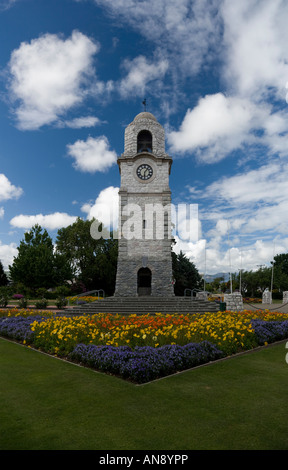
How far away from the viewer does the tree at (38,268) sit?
40.9 metres

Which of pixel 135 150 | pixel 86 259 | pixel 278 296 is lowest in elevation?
pixel 278 296

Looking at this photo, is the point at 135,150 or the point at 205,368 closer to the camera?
the point at 205,368

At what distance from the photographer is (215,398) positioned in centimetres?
547

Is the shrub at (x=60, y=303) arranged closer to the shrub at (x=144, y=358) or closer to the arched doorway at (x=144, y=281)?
the arched doorway at (x=144, y=281)

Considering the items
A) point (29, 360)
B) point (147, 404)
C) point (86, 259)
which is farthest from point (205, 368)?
point (86, 259)

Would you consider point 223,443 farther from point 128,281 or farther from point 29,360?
point 128,281

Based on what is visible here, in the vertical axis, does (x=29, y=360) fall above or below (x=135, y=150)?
below

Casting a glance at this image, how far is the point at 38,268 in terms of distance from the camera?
4062cm

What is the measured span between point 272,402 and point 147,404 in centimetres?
217

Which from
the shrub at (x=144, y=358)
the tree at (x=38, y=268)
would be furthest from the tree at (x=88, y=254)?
the shrub at (x=144, y=358)

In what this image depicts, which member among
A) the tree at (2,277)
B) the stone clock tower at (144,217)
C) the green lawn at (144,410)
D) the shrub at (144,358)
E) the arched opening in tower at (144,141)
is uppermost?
the arched opening in tower at (144,141)

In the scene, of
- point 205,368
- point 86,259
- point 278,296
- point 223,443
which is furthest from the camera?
point 278,296

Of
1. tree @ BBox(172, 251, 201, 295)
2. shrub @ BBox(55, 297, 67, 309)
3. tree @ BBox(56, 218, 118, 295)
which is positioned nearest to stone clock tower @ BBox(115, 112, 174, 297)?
shrub @ BBox(55, 297, 67, 309)

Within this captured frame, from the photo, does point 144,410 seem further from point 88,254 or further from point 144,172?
point 88,254
